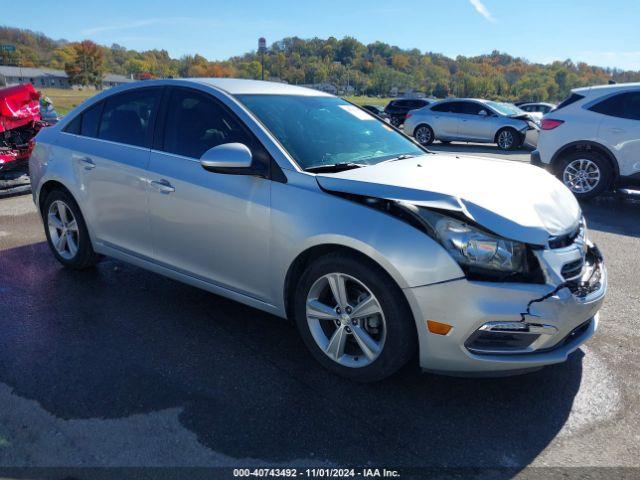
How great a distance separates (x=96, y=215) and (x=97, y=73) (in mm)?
146276

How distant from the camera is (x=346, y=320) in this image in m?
3.02

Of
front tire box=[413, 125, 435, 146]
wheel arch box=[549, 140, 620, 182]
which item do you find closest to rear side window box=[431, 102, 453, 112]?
front tire box=[413, 125, 435, 146]

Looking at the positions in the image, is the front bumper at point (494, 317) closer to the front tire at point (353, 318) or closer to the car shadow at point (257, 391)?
the front tire at point (353, 318)

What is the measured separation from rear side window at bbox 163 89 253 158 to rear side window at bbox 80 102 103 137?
939mm

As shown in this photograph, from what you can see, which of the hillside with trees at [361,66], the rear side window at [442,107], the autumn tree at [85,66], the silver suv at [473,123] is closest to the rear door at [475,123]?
the silver suv at [473,123]

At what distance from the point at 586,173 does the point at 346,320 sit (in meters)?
6.66

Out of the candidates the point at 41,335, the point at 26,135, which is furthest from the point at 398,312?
the point at 26,135

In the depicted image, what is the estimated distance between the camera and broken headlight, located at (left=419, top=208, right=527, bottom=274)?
2633mm

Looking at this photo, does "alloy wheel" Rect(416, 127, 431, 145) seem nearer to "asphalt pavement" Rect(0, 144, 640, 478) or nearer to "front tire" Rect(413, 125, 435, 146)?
"front tire" Rect(413, 125, 435, 146)

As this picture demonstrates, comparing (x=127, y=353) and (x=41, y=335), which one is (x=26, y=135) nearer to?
(x=41, y=335)

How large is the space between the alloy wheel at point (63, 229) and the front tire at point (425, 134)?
15558 mm

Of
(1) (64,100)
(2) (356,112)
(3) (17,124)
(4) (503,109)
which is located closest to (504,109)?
(4) (503,109)

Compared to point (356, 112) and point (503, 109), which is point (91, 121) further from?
point (503, 109)

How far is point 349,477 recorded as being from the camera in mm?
2334
